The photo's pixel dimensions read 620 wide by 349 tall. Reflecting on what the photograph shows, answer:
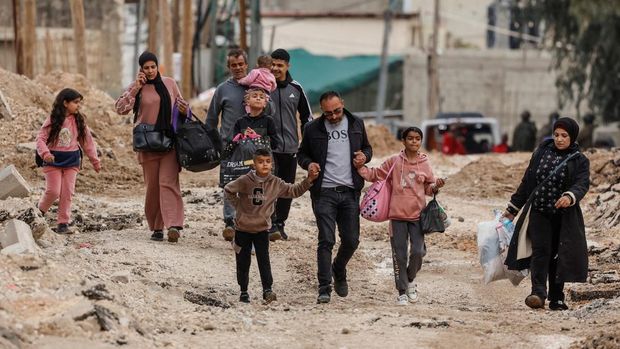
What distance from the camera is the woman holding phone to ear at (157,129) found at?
46.8ft

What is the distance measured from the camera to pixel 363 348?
10.2m

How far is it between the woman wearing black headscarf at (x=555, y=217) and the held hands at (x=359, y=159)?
1.24 meters

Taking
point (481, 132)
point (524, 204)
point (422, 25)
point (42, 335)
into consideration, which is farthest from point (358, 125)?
point (422, 25)

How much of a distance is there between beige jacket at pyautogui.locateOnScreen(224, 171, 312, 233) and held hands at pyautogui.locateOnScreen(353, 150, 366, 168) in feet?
1.72

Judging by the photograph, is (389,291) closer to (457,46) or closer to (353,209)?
(353,209)

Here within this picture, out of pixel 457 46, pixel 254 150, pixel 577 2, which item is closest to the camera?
pixel 254 150

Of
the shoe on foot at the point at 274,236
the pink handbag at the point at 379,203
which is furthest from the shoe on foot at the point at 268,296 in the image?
the shoe on foot at the point at 274,236

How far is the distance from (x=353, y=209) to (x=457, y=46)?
1964 inches

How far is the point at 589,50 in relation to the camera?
134 ft

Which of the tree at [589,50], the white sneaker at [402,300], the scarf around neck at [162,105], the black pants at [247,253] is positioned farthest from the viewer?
the tree at [589,50]

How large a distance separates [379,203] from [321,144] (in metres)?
0.63

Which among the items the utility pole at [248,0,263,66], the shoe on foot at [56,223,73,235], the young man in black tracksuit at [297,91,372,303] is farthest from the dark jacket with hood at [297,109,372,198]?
the utility pole at [248,0,263,66]

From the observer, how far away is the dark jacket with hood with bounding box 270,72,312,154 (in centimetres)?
1445

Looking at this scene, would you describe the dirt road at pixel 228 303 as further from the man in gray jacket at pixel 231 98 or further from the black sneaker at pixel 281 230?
the man in gray jacket at pixel 231 98
